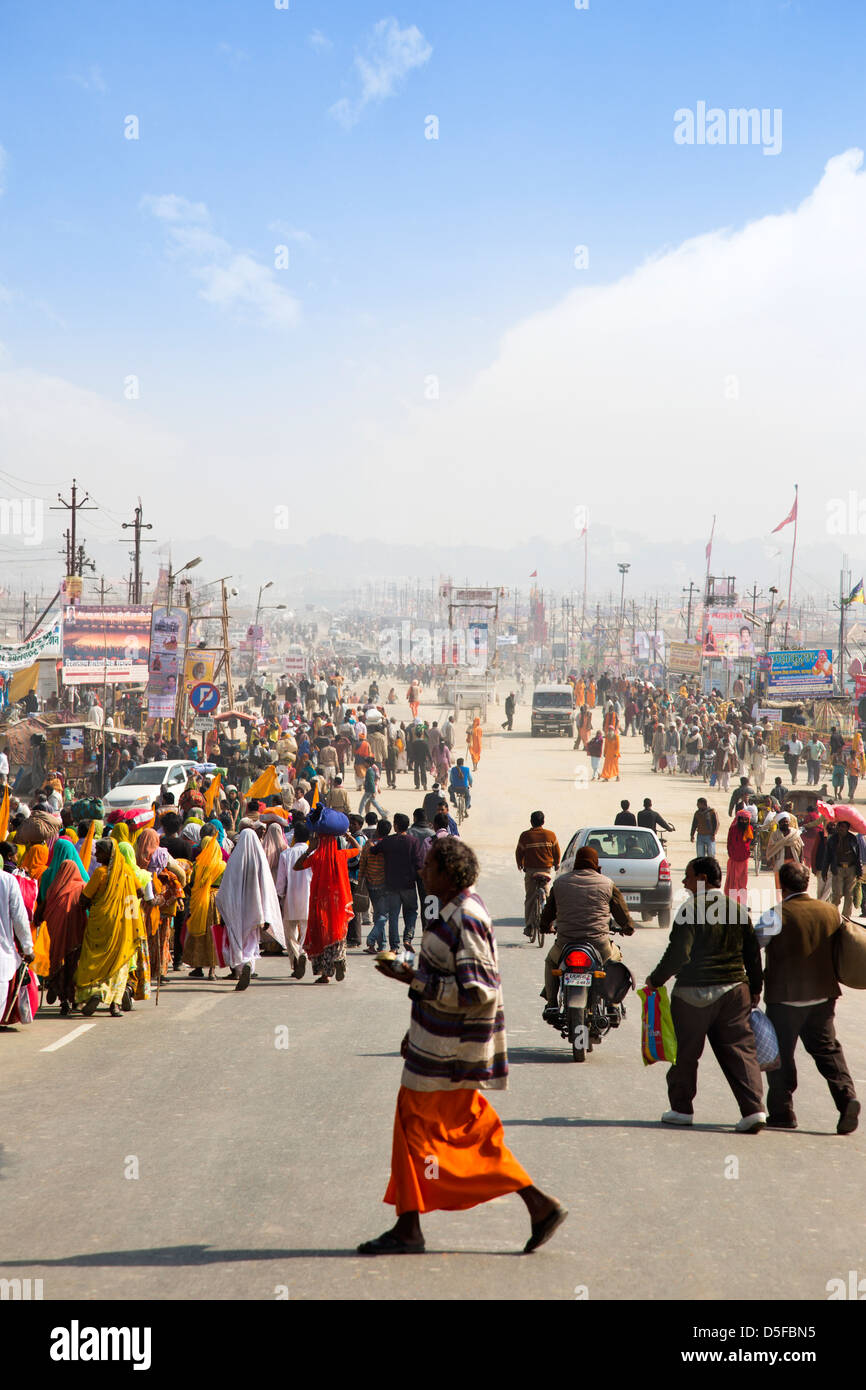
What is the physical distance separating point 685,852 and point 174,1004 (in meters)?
15.9

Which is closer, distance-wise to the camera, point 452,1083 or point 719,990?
point 452,1083

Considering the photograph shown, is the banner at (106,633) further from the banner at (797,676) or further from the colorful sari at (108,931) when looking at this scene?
the colorful sari at (108,931)

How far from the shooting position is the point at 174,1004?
11.6m

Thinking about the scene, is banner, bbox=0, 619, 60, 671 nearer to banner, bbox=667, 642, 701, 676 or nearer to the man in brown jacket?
the man in brown jacket

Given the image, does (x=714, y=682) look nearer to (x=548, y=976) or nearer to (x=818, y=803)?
(x=818, y=803)

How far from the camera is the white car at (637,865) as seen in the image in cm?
1722

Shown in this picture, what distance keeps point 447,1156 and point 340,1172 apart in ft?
4.57

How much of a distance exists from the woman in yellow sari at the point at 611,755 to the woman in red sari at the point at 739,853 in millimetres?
17908

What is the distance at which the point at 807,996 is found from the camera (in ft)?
24.6

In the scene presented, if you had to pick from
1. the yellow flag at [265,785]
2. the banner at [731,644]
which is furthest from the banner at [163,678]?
the banner at [731,644]

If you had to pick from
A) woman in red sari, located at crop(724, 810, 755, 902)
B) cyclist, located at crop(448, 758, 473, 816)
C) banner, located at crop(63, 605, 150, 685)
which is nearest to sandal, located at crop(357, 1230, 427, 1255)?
woman in red sari, located at crop(724, 810, 755, 902)

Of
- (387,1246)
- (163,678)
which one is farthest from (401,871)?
(163,678)

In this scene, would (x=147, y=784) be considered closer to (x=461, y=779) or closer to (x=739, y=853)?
(x=461, y=779)
